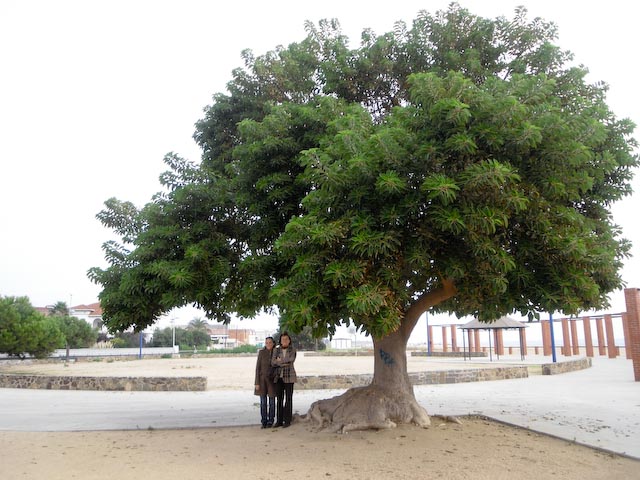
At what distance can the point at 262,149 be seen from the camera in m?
8.59

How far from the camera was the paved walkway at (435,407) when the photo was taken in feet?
33.0

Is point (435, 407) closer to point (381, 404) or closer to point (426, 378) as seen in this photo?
point (381, 404)

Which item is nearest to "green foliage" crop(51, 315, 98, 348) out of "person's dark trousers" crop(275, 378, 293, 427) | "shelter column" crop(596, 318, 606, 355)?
"person's dark trousers" crop(275, 378, 293, 427)

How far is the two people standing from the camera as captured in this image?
9773mm

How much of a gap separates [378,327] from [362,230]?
1.26 m

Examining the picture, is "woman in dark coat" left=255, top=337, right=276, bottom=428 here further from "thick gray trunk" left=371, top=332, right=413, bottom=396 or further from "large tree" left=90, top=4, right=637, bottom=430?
"thick gray trunk" left=371, top=332, right=413, bottom=396

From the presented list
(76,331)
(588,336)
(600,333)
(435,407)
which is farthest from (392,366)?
(76,331)

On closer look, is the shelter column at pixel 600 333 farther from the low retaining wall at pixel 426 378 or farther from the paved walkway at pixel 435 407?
the paved walkway at pixel 435 407

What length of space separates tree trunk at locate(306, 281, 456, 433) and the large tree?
3cm

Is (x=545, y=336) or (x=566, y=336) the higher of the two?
(x=566, y=336)

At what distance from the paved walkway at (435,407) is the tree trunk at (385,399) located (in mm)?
2012

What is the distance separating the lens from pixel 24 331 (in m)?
30.7

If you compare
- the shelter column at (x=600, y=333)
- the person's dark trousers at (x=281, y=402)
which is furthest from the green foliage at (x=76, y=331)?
the shelter column at (x=600, y=333)

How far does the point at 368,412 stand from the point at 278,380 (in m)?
1.82
